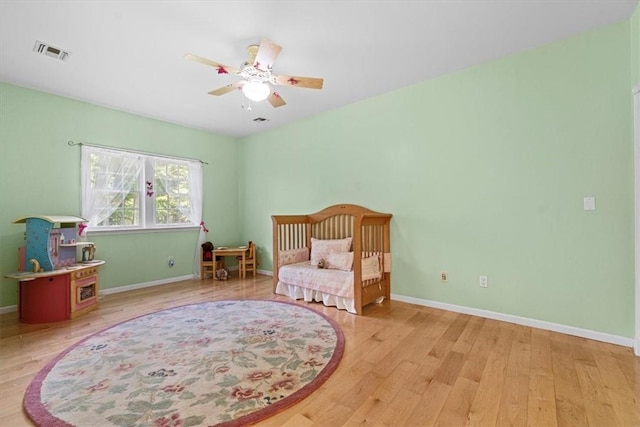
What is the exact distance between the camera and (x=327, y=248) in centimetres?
362

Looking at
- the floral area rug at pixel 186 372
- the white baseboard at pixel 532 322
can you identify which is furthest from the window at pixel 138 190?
the white baseboard at pixel 532 322

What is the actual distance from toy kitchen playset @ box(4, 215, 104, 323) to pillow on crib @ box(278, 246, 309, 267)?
84.6 inches

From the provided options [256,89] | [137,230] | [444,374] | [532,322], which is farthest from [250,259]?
[532,322]

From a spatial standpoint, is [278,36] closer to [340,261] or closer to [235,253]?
[340,261]

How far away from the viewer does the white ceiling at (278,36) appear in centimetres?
201

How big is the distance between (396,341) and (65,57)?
3.91 meters

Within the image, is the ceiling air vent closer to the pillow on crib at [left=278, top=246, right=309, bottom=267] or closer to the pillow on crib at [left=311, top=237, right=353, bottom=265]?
the pillow on crib at [left=278, top=246, right=309, bottom=267]

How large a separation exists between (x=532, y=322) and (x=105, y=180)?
17.0 ft

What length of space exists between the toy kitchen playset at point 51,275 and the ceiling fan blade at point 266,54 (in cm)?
269

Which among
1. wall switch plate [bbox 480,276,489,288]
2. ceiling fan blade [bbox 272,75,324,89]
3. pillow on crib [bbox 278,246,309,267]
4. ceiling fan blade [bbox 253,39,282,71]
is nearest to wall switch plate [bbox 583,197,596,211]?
wall switch plate [bbox 480,276,489,288]

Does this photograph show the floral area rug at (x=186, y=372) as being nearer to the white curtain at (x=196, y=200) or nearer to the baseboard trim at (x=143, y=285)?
the baseboard trim at (x=143, y=285)

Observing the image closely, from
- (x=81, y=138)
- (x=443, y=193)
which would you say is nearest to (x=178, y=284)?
(x=81, y=138)

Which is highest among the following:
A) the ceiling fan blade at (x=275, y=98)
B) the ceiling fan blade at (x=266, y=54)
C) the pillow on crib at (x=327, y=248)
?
the ceiling fan blade at (x=266, y=54)

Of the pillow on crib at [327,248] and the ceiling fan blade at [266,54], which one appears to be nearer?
the ceiling fan blade at [266,54]
